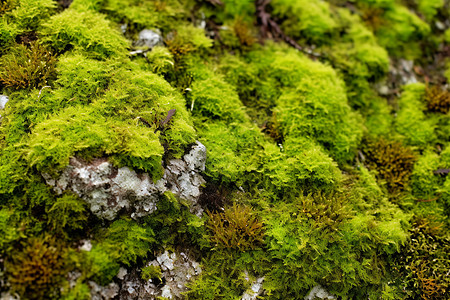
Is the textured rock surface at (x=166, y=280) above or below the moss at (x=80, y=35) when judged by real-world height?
below

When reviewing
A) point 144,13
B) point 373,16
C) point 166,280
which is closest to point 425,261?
point 166,280

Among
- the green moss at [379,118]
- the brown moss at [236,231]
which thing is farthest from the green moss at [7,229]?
the green moss at [379,118]

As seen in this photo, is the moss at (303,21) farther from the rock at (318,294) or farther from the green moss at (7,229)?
the green moss at (7,229)

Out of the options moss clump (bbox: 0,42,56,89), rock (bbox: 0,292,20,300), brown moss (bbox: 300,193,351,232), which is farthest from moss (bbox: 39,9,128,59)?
brown moss (bbox: 300,193,351,232)

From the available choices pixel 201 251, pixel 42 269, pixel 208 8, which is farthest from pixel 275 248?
pixel 208 8

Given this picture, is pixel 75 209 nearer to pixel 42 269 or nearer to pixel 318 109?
pixel 42 269

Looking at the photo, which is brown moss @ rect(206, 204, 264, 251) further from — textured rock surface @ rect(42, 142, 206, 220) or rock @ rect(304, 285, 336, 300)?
rock @ rect(304, 285, 336, 300)

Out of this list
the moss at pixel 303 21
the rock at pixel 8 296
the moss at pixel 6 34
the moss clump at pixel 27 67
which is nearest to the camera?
the rock at pixel 8 296
